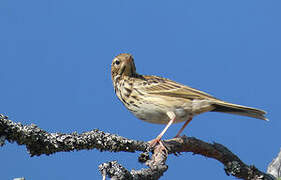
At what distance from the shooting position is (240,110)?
11.8 ft

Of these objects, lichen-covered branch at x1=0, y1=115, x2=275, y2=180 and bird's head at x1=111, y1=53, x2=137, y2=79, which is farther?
bird's head at x1=111, y1=53, x2=137, y2=79

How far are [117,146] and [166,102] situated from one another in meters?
1.12

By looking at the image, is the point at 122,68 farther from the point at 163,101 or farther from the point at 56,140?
the point at 56,140

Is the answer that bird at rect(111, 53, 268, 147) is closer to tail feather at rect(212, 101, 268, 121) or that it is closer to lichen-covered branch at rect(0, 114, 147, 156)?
tail feather at rect(212, 101, 268, 121)

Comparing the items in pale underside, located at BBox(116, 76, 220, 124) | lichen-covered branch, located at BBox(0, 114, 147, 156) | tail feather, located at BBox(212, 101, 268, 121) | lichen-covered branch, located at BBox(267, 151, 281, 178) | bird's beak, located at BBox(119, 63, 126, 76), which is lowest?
lichen-covered branch, located at BBox(0, 114, 147, 156)

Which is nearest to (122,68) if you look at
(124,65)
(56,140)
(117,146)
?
(124,65)

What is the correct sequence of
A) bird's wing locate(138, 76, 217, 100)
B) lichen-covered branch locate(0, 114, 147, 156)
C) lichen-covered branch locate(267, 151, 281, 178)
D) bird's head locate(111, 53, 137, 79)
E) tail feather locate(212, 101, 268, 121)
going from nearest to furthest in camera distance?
lichen-covered branch locate(0, 114, 147, 156) < lichen-covered branch locate(267, 151, 281, 178) < tail feather locate(212, 101, 268, 121) < bird's wing locate(138, 76, 217, 100) < bird's head locate(111, 53, 137, 79)

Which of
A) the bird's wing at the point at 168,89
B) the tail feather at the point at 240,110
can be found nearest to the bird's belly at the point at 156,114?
the bird's wing at the point at 168,89

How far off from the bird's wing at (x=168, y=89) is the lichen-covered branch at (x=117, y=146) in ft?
1.82

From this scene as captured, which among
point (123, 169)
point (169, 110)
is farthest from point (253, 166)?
point (123, 169)

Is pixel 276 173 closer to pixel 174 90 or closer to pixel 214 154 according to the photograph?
pixel 214 154

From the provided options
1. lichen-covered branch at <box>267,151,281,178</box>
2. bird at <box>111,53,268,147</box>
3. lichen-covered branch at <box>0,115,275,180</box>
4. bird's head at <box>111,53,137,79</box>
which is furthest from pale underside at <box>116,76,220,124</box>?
lichen-covered branch at <box>267,151,281,178</box>

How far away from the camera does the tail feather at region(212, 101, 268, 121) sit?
3.47 meters

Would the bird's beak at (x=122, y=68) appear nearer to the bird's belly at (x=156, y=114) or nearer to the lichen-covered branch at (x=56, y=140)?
the bird's belly at (x=156, y=114)
